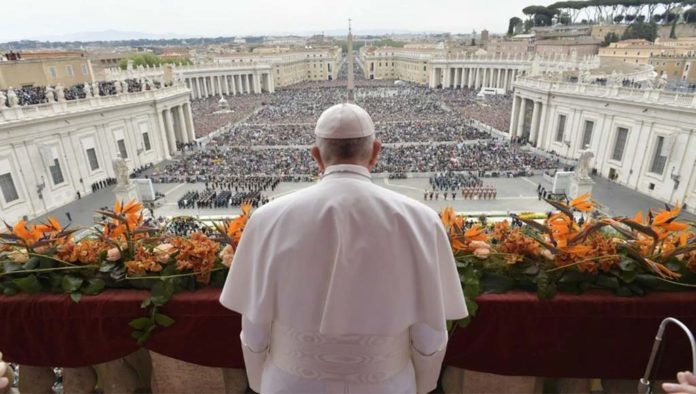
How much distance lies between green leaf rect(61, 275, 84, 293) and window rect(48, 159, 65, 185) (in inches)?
971

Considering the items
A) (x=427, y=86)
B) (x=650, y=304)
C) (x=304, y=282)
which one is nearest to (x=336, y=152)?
(x=304, y=282)

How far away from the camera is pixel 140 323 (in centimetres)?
249

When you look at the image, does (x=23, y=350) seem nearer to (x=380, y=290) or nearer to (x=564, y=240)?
(x=380, y=290)

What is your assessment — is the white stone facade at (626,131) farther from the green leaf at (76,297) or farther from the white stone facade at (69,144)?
the white stone facade at (69,144)

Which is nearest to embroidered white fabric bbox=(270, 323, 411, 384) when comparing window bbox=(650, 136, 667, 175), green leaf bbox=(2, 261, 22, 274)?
green leaf bbox=(2, 261, 22, 274)

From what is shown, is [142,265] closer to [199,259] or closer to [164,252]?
[164,252]

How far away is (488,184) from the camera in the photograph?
23391 mm

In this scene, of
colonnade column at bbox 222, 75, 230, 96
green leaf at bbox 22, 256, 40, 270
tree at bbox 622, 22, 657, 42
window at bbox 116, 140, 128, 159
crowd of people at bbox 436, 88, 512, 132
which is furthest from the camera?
tree at bbox 622, 22, 657, 42

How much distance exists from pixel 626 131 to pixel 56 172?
117 ft

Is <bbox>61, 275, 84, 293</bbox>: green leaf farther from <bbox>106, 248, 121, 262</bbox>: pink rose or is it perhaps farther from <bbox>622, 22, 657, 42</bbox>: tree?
<bbox>622, 22, 657, 42</bbox>: tree

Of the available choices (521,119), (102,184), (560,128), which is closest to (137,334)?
(102,184)

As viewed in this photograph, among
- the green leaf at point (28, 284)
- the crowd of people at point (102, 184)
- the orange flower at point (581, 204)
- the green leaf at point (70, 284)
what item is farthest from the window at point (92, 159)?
the orange flower at point (581, 204)

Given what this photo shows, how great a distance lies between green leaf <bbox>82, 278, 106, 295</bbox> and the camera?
8.32 ft

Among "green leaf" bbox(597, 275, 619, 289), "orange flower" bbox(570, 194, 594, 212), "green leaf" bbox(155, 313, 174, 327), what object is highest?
"orange flower" bbox(570, 194, 594, 212)
